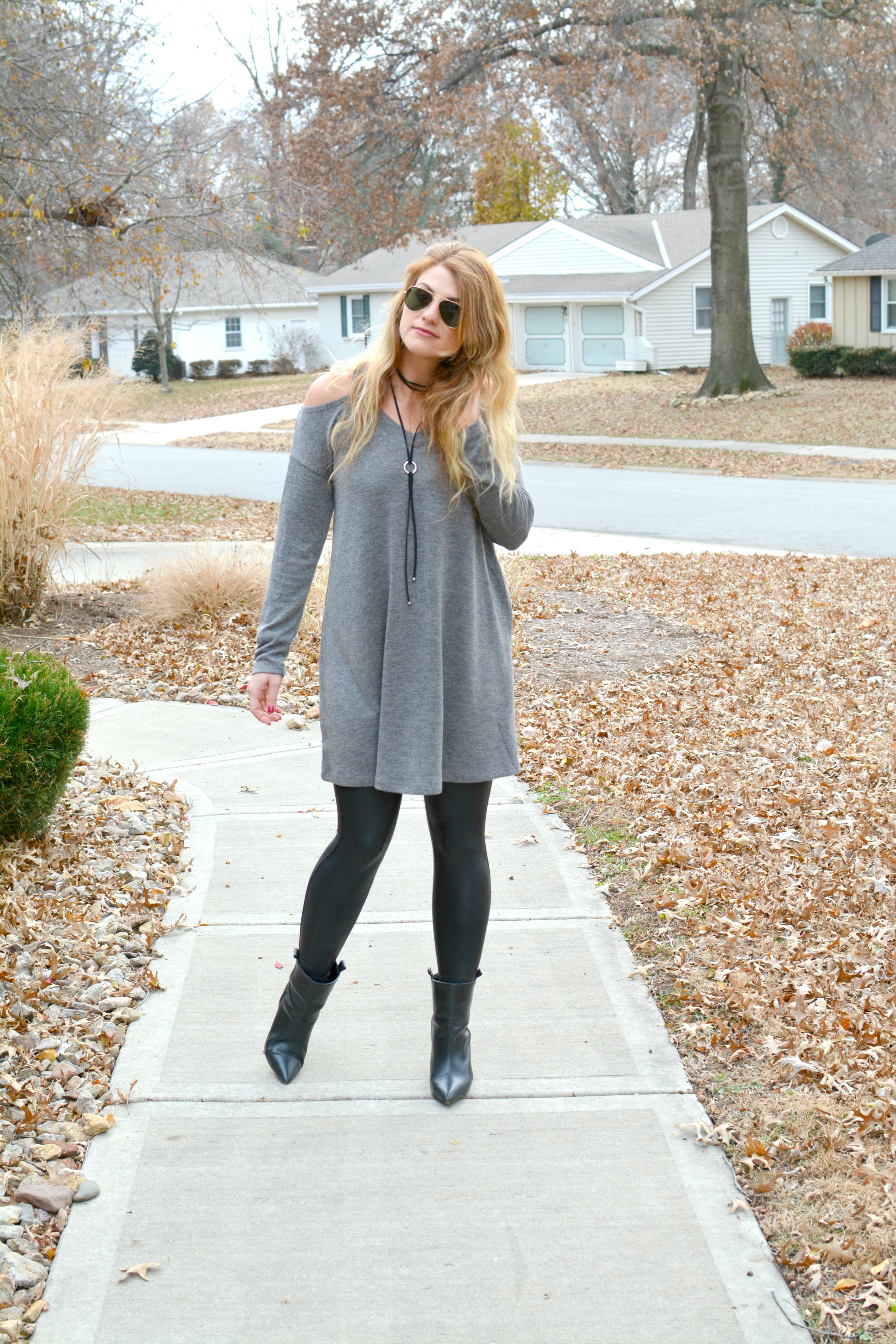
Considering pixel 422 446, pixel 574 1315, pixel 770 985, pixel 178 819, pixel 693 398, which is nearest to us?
pixel 574 1315

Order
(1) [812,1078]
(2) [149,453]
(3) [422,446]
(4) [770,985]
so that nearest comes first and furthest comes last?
(3) [422,446] < (1) [812,1078] < (4) [770,985] < (2) [149,453]

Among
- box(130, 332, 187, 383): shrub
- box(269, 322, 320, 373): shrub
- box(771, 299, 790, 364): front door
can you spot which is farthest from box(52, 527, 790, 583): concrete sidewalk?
box(269, 322, 320, 373): shrub

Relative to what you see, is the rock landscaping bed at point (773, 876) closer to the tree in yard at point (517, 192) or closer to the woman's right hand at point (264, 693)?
the woman's right hand at point (264, 693)

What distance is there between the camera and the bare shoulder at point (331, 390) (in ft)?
9.49

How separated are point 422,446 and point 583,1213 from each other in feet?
5.46

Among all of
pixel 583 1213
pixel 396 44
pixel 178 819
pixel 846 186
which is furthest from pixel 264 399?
pixel 583 1213

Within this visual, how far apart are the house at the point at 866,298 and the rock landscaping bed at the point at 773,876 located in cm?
2451

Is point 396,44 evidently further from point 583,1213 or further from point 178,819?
point 583,1213

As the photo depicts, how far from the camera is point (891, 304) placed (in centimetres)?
3022

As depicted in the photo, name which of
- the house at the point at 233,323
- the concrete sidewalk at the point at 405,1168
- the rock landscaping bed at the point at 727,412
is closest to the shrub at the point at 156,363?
the house at the point at 233,323

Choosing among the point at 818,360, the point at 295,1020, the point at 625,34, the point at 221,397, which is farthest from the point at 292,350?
the point at 295,1020

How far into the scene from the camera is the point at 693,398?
25.9 metres

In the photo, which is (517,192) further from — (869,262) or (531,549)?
(531,549)

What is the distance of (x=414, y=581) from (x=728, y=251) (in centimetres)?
2453
